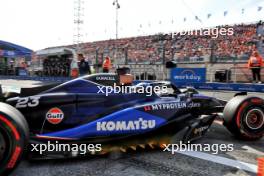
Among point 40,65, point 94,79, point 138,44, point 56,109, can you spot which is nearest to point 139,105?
point 94,79

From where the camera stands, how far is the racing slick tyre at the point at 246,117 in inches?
167

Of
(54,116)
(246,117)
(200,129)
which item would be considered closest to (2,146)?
(54,116)

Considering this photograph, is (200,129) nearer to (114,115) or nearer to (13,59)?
(114,115)

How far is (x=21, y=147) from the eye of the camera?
2.81 m

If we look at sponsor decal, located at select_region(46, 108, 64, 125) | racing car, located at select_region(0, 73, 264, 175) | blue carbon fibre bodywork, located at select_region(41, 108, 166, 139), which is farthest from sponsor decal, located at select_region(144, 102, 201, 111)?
sponsor decal, located at select_region(46, 108, 64, 125)

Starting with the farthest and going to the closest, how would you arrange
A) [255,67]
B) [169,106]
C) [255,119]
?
[255,67]
[255,119]
[169,106]

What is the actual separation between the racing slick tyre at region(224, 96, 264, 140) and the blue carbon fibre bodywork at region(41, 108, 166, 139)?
44.7 inches

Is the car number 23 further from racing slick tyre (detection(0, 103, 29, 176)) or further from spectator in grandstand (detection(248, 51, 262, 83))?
spectator in grandstand (detection(248, 51, 262, 83))

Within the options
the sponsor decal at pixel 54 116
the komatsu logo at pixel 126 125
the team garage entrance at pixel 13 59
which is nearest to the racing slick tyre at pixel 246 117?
the komatsu logo at pixel 126 125

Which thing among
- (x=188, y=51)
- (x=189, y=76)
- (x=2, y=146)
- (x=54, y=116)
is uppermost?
(x=188, y=51)

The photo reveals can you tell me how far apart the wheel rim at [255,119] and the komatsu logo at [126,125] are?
1.54m

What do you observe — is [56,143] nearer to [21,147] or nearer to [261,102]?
[21,147]

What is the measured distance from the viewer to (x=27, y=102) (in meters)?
3.57

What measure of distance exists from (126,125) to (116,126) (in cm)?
13
